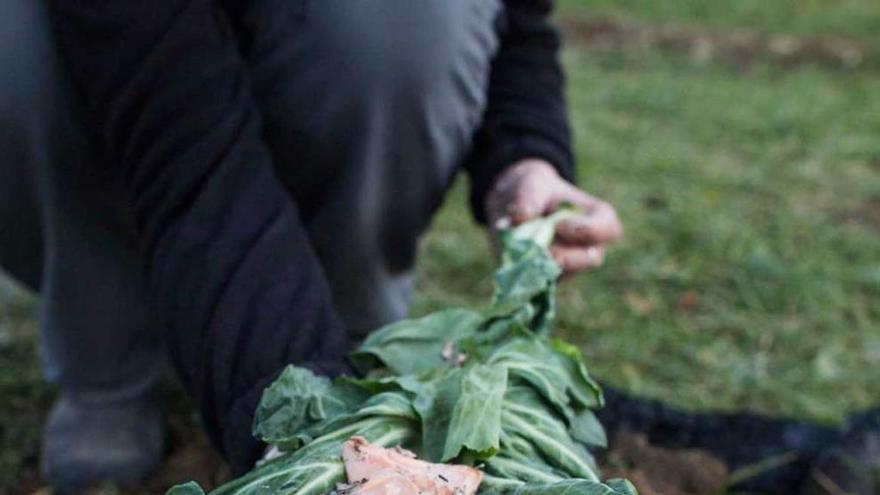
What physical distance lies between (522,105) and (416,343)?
55 centimetres

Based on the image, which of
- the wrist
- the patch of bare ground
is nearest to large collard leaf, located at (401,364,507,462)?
the wrist

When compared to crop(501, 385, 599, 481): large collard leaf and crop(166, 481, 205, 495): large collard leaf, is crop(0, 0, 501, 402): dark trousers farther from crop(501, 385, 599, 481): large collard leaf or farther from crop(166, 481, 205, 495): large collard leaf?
crop(166, 481, 205, 495): large collard leaf

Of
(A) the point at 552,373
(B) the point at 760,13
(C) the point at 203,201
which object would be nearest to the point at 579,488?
(A) the point at 552,373

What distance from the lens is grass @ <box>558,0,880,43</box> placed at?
6.29m

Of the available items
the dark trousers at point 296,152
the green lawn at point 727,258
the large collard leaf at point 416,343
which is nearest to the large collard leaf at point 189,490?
the large collard leaf at point 416,343

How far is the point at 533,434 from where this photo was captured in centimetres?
107

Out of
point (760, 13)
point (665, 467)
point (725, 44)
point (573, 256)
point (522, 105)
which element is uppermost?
point (522, 105)

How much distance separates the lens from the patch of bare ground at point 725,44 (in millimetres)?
5555

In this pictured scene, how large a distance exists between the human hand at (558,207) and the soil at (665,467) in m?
0.27

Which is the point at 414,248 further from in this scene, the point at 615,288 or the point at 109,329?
the point at 615,288

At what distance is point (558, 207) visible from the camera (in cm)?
157

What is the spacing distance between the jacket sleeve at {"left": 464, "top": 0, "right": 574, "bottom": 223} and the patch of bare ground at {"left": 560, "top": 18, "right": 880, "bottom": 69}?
3935 mm

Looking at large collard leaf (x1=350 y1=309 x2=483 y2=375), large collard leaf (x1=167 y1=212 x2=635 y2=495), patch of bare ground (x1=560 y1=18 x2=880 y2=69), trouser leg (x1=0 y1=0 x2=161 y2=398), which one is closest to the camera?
large collard leaf (x1=167 y1=212 x2=635 y2=495)

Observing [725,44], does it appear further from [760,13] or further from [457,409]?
[457,409]
